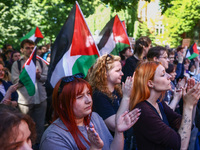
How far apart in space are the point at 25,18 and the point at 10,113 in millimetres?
14770

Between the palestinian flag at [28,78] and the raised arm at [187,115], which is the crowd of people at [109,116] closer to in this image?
the raised arm at [187,115]

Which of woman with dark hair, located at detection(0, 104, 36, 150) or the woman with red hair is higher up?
woman with dark hair, located at detection(0, 104, 36, 150)

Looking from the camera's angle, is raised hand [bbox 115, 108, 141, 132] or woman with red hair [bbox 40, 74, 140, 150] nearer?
woman with red hair [bbox 40, 74, 140, 150]

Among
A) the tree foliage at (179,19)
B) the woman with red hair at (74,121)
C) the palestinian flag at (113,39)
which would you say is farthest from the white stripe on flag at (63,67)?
the tree foliage at (179,19)

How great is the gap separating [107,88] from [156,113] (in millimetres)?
815

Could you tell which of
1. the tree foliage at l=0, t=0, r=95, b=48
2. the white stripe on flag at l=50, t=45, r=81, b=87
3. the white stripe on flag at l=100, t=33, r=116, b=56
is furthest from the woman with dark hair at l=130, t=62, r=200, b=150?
the tree foliage at l=0, t=0, r=95, b=48

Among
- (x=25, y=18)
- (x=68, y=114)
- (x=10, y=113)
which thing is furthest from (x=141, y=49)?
(x=25, y=18)

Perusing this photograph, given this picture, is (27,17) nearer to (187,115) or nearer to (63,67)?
(63,67)

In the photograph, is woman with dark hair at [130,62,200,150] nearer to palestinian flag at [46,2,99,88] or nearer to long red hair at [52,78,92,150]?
long red hair at [52,78,92,150]

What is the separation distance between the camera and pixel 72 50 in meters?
3.69

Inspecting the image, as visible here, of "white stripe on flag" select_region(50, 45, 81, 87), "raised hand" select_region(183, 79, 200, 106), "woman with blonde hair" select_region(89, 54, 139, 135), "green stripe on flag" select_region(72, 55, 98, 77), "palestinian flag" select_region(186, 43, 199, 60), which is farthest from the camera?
"palestinian flag" select_region(186, 43, 199, 60)

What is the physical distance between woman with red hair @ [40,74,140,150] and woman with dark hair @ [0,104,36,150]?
18.0 inches

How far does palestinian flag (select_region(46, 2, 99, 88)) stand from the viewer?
11.6ft

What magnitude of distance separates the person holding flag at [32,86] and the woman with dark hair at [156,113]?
2.24m
